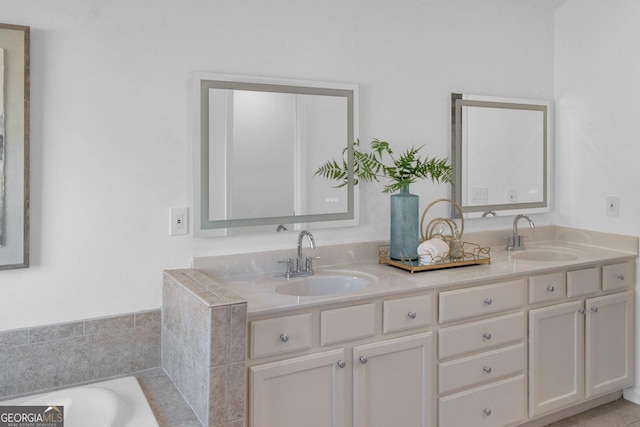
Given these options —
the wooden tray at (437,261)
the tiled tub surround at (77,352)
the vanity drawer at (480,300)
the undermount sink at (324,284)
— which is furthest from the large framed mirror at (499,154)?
the tiled tub surround at (77,352)

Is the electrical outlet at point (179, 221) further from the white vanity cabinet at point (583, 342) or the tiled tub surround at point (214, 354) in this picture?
the white vanity cabinet at point (583, 342)

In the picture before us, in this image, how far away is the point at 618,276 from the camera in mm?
2650

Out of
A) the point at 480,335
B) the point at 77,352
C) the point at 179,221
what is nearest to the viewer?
the point at 77,352

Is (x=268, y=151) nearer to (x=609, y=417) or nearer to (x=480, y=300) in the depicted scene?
(x=480, y=300)

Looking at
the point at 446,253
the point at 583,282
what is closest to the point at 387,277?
the point at 446,253

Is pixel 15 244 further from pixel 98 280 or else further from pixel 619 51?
pixel 619 51

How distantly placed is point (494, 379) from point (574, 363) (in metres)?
0.56

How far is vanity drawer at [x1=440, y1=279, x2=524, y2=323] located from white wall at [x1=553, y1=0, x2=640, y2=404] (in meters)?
0.97

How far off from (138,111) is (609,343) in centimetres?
262

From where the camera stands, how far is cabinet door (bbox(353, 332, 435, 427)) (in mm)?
1918

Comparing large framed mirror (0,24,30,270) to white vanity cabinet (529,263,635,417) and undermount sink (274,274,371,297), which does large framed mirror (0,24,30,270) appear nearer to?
undermount sink (274,274,371,297)

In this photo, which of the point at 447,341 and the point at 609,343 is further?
the point at 609,343

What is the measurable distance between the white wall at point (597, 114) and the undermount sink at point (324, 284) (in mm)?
1643

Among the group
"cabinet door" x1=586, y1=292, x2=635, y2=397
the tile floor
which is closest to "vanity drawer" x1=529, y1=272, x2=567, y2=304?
"cabinet door" x1=586, y1=292, x2=635, y2=397
